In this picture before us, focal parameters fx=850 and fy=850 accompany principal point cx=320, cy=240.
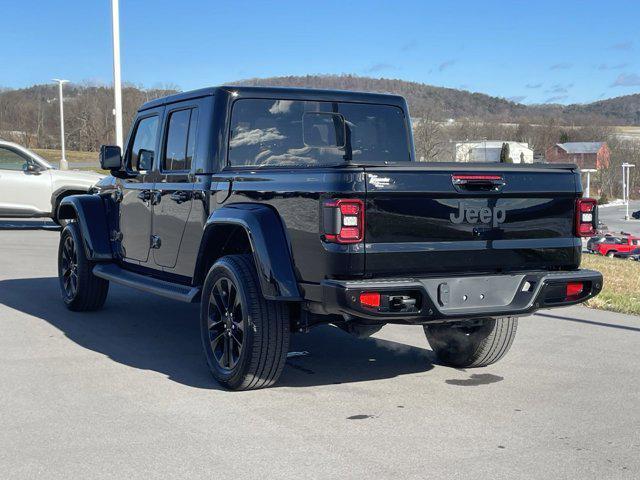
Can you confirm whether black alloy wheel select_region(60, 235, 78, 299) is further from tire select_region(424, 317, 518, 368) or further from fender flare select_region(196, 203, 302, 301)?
tire select_region(424, 317, 518, 368)

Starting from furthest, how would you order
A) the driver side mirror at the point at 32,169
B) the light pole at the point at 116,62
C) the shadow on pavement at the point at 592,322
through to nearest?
the light pole at the point at 116,62 → the driver side mirror at the point at 32,169 → the shadow on pavement at the point at 592,322

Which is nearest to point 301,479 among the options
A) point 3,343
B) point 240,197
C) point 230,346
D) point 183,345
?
point 230,346

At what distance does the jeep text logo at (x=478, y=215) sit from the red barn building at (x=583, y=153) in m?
140

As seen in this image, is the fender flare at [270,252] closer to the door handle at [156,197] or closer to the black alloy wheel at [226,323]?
the black alloy wheel at [226,323]

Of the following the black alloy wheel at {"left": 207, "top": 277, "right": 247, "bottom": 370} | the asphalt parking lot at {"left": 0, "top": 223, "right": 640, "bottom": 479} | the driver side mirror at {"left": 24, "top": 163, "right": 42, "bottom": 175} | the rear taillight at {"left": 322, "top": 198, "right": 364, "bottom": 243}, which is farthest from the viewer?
the driver side mirror at {"left": 24, "top": 163, "right": 42, "bottom": 175}

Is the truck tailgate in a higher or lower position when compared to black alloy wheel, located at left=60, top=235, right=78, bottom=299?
higher

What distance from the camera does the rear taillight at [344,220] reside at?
4.67 metres

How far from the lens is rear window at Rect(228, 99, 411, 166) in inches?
245

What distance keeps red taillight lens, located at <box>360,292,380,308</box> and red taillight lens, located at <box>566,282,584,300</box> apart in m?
1.39

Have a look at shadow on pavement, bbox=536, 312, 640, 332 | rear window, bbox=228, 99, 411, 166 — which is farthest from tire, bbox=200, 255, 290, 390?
shadow on pavement, bbox=536, 312, 640, 332

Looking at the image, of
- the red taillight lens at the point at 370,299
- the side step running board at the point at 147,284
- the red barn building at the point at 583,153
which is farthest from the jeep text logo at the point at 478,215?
the red barn building at the point at 583,153

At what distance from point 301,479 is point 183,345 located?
10.7ft

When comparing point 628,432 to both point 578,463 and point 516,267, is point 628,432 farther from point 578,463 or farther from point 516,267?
point 516,267

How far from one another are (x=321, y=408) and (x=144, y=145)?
329 cm
